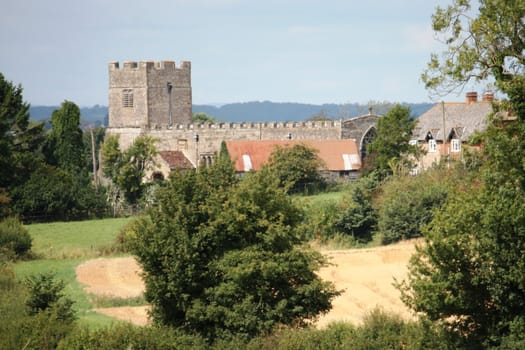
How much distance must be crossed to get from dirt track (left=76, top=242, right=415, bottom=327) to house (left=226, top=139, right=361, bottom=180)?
20.7 m

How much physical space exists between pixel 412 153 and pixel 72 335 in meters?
34.5

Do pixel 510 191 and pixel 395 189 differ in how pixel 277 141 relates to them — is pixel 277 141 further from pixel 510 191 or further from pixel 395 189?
pixel 510 191

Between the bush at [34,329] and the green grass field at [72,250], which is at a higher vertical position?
the bush at [34,329]

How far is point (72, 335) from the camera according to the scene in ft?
68.2

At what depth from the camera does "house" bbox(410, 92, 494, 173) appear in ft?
179

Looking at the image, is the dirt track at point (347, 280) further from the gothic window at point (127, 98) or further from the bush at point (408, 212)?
the gothic window at point (127, 98)

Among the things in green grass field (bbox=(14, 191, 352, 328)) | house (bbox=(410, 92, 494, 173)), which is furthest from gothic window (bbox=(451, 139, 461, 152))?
green grass field (bbox=(14, 191, 352, 328))

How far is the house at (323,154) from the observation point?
60281 mm

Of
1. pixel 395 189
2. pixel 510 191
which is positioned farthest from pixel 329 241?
pixel 510 191

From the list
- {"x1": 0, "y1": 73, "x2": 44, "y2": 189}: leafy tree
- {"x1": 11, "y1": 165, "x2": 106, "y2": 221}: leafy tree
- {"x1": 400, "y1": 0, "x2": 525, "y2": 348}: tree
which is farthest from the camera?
{"x1": 0, "y1": 73, "x2": 44, "y2": 189}: leafy tree

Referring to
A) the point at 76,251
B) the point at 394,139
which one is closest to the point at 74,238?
the point at 76,251

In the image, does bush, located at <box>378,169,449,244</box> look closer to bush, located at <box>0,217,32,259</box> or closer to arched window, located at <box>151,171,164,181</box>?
bush, located at <box>0,217,32,259</box>

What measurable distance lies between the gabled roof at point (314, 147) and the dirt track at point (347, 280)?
2091 cm

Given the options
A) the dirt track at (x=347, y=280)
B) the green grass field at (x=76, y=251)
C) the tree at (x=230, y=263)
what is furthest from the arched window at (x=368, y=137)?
the tree at (x=230, y=263)
